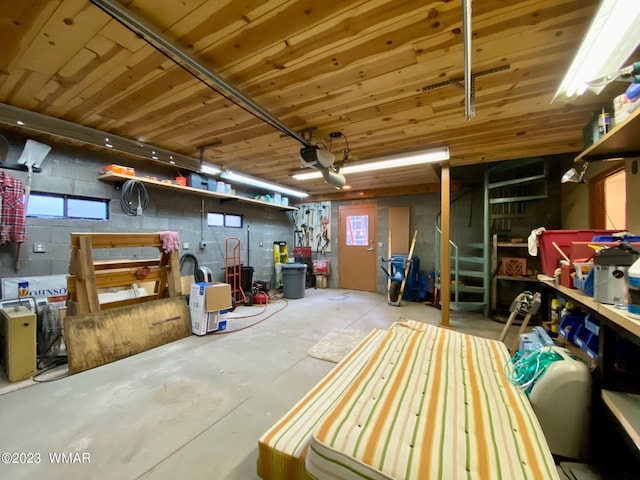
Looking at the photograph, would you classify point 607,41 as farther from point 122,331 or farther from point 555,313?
point 122,331

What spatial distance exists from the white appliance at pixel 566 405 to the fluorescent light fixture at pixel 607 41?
164 centimetres

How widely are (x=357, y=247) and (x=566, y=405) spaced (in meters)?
5.40

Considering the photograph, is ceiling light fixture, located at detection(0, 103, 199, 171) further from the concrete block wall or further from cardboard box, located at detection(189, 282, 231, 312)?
cardboard box, located at detection(189, 282, 231, 312)

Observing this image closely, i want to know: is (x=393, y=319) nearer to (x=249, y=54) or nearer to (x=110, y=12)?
(x=249, y=54)

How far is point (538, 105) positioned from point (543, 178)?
1.94 m

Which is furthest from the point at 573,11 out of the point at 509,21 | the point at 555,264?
the point at 555,264

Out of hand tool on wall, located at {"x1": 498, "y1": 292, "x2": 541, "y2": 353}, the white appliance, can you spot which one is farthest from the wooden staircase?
the white appliance

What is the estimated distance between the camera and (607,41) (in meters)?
1.33

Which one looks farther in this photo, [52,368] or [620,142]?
[52,368]

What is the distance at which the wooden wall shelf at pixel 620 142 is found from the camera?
132cm

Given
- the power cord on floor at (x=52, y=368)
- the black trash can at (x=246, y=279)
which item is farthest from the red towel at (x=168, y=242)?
the black trash can at (x=246, y=279)

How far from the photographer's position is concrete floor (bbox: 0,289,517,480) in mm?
1423

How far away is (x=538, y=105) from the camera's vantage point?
2.35m

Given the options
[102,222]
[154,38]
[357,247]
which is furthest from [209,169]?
[357,247]
